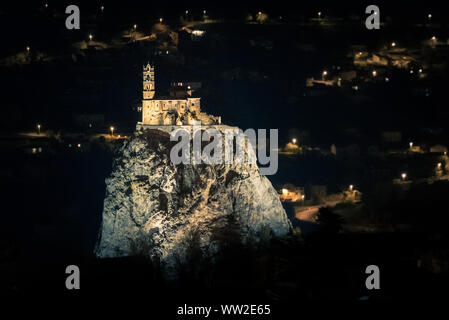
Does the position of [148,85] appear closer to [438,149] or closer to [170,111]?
[170,111]

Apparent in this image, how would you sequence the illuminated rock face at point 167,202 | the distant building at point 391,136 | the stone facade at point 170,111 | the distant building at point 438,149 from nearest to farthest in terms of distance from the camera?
the illuminated rock face at point 167,202, the stone facade at point 170,111, the distant building at point 438,149, the distant building at point 391,136

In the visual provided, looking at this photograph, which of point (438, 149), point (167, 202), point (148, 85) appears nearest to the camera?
point (167, 202)

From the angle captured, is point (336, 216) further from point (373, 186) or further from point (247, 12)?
point (247, 12)

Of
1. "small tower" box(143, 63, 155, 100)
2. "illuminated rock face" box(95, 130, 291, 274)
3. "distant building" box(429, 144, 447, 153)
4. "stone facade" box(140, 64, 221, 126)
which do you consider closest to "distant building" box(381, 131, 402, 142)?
"distant building" box(429, 144, 447, 153)

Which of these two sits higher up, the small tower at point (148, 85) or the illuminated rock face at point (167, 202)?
the small tower at point (148, 85)

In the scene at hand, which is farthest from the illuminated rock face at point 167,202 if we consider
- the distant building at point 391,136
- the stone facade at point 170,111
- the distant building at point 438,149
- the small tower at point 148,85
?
the distant building at point 391,136

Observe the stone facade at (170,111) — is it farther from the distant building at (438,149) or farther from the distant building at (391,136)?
the distant building at (438,149)

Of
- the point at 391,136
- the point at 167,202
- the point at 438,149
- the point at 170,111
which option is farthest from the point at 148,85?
the point at 438,149

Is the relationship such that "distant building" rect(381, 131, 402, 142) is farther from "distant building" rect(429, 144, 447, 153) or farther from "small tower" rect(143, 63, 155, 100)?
"small tower" rect(143, 63, 155, 100)

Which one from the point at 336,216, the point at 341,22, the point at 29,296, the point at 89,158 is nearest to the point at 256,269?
the point at 336,216
